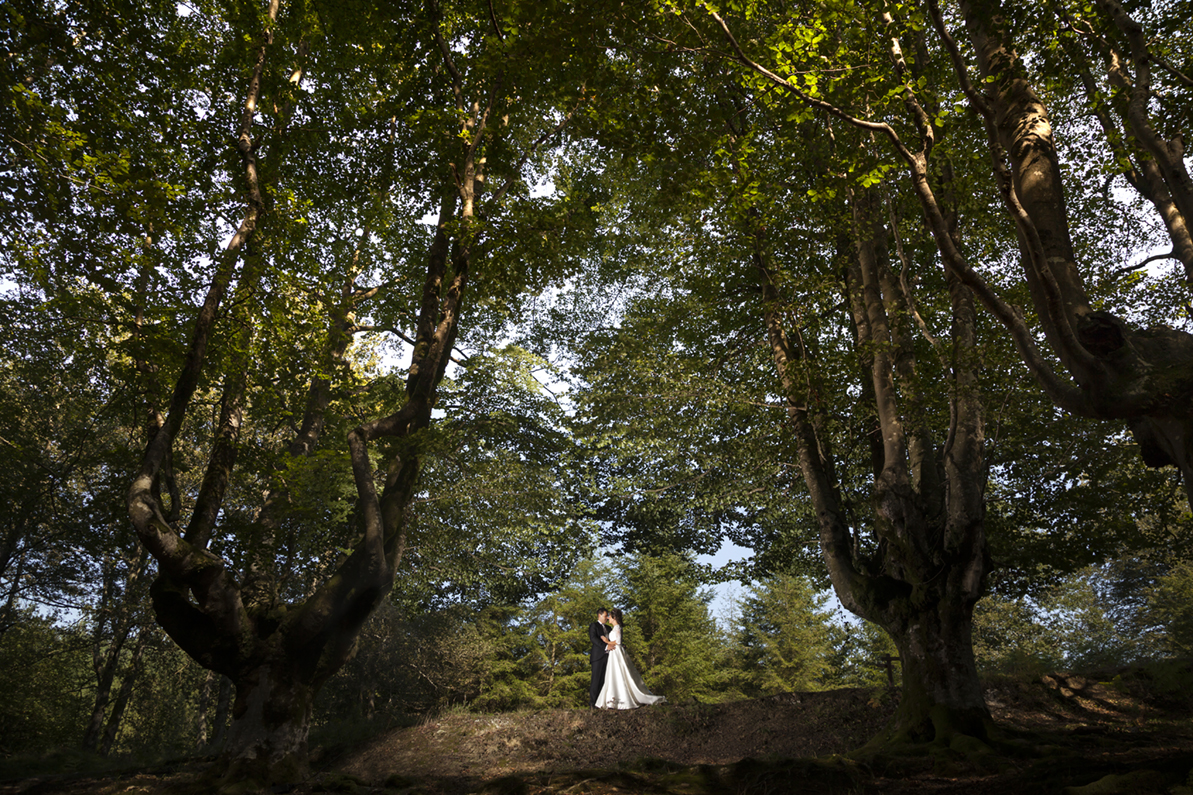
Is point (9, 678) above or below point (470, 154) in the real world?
below

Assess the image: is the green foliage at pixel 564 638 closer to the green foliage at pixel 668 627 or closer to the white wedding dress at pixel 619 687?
the green foliage at pixel 668 627

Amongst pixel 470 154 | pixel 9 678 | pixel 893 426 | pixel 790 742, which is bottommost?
pixel 790 742

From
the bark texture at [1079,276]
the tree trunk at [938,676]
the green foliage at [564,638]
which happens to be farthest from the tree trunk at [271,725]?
the green foliage at [564,638]

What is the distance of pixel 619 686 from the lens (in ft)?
37.6

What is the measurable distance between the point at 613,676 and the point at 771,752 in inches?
161

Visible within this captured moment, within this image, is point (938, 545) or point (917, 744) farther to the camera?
point (938, 545)

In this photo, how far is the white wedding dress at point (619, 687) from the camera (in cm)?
1133

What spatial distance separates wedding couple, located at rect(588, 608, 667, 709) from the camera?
37.3ft

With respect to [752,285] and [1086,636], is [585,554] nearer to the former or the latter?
[752,285]

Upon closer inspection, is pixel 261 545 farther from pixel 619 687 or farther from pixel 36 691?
pixel 36 691

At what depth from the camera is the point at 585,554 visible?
20.5 metres

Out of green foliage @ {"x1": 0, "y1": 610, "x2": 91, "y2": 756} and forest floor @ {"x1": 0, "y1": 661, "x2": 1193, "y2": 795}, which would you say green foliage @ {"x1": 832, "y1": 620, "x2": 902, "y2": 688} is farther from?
green foliage @ {"x1": 0, "y1": 610, "x2": 91, "y2": 756}

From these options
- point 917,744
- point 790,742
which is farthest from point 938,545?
point 790,742

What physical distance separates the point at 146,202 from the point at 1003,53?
8.75 m
